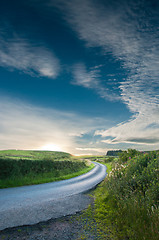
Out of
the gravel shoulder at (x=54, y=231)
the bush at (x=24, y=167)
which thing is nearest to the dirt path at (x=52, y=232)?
the gravel shoulder at (x=54, y=231)

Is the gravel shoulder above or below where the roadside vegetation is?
below

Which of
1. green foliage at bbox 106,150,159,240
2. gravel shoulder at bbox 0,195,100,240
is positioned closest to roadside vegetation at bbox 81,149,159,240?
green foliage at bbox 106,150,159,240

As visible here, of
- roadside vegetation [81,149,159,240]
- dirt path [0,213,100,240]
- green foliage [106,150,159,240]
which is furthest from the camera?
dirt path [0,213,100,240]

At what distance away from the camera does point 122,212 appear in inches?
260

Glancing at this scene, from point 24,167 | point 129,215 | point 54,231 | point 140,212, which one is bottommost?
point 54,231

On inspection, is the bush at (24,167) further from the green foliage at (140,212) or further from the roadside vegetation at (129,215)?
the green foliage at (140,212)

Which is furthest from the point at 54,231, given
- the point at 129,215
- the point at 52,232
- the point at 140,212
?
the point at 140,212

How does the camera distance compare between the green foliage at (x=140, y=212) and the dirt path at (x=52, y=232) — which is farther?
the dirt path at (x=52, y=232)

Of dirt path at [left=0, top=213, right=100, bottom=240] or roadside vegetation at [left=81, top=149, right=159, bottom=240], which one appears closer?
roadside vegetation at [left=81, top=149, right=159, bottom=240]

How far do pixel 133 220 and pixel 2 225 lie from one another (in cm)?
444

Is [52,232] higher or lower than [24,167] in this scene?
lower

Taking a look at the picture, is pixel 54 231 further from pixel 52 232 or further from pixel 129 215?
pixel 129 215

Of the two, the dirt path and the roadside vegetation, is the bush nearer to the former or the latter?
the roadside vegetation

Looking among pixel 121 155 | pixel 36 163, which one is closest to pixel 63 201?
pixel 36 163
